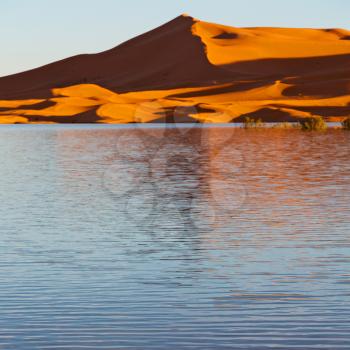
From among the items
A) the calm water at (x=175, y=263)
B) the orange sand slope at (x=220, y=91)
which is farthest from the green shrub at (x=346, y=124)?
the calm water at (x=175, y=263)

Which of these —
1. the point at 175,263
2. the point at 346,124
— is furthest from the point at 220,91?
the point at 175,263

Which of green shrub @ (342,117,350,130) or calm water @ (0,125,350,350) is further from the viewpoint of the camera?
green shrub @ (342,117,350,130)

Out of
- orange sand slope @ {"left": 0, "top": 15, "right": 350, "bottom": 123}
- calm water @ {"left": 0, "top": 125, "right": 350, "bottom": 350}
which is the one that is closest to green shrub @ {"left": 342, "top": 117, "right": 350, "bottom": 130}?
orange sand slope @ {"left": 0, "top": 15, "right": 350, "bottom": 123}

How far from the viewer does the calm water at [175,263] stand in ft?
36.1

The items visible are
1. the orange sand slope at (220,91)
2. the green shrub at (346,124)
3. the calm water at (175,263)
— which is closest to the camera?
the calm water at (175,263)

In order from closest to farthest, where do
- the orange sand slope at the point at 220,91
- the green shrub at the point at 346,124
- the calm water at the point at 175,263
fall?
the calm water at the point at 175,263 → the green shrub at the point at 346,124 → the orange sand slope at the point at 220,91

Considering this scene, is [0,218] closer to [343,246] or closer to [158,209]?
[158,209]

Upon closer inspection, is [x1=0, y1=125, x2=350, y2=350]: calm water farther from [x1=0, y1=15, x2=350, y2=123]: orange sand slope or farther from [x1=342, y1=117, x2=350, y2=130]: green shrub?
[x1=0, y1=15, x2=350, y2=123]: orange sand slope

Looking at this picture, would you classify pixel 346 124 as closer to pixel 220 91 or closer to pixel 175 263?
pixel 175 263

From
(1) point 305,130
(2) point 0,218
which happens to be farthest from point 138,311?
(1) point 305,130

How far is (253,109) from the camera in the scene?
12312 cm

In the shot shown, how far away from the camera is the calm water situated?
11.0m

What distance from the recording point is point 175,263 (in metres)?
15.3

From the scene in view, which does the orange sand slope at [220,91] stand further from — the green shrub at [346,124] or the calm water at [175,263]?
the calm water at [175,263]
